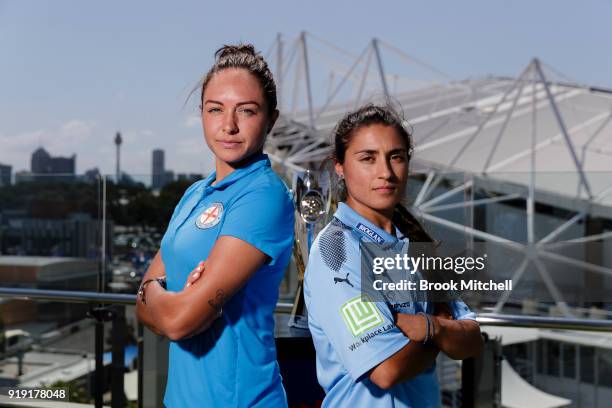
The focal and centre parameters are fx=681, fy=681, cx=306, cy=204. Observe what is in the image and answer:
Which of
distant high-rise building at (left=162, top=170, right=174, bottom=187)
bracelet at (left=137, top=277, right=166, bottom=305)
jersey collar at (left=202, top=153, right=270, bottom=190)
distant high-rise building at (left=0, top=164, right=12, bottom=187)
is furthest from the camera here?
distant high-rise building at (left=0, top=164, right=12, bottom=187)

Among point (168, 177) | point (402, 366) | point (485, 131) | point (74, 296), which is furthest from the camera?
point (485, 131)

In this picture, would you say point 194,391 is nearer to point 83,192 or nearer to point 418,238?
point 418,238

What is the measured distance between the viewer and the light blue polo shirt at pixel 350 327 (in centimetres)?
156

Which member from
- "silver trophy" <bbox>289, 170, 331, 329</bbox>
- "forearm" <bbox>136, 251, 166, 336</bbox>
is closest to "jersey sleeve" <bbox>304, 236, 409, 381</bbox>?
"forearm" <bbox>136, 251, 166, 336</bbox>

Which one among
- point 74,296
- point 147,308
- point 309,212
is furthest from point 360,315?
point 74,296

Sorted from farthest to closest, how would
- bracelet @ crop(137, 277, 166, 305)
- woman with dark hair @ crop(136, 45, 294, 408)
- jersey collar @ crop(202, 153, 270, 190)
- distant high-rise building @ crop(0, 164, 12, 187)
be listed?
distant high-rise building @ crop(0, 164, 12, 187), bracelet @ crop(137, 277, 166, 305), jersey collar @ crop(202, 153, 270, 190), woman with dark hair @ crop(136, 45, 294, 408)

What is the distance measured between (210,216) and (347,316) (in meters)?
0.45

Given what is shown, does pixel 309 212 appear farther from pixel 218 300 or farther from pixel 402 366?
pixel 402 366

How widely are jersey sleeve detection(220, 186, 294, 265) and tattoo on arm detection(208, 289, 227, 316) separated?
0.46ft

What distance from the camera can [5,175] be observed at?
7.10 metres

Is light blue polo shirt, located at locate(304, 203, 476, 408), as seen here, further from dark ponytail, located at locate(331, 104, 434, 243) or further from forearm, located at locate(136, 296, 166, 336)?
forearm, located at locate(136, 296, 166, 336)

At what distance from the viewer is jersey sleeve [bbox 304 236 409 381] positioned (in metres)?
1.56

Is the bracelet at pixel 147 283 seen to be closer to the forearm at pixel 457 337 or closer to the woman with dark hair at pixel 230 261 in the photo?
the woman with dark hair at pixel 230 261

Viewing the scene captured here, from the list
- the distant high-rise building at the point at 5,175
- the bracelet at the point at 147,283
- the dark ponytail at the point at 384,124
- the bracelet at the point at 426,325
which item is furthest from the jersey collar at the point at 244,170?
the distant high-rise building at the point at 5,175
